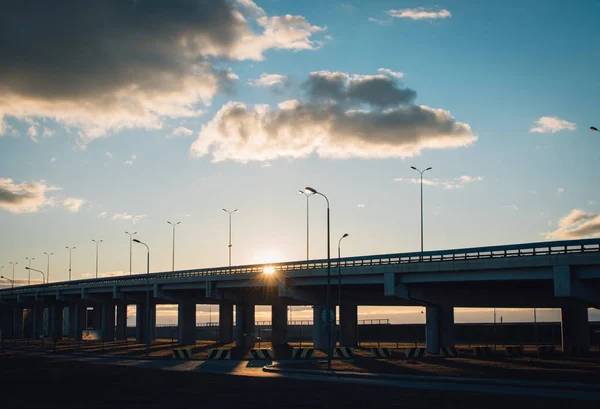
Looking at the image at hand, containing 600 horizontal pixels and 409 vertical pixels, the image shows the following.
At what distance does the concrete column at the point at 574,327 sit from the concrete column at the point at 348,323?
24259mm

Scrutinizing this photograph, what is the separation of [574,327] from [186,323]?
169 ft

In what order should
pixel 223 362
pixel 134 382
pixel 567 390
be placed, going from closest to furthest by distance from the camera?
pixel 567 390, pixel 134 382, pixel 223 362

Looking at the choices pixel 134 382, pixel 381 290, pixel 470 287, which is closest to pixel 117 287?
pixel 381 290

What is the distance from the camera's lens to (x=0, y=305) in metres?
169

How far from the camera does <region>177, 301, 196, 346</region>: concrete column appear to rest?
3839 inches

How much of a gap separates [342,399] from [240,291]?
62.7m

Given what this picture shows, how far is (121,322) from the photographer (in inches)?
5226

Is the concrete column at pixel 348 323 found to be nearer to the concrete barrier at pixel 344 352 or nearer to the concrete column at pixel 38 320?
the concrete barrier at pixel 344 352

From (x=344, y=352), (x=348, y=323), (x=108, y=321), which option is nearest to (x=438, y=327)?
(x=344, y=352)

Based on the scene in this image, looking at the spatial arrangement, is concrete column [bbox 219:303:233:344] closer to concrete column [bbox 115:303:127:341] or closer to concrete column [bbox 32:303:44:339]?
concrete column [bbox 115:303:127:341]

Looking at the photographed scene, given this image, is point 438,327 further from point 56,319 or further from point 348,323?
point 56,319

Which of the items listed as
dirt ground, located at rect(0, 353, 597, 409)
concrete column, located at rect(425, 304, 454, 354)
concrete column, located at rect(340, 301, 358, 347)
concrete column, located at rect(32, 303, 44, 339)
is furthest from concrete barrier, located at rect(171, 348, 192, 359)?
concrete column, located at rect(32, 303, 44, 339)

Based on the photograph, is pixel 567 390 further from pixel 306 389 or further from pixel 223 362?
pixel 223 362

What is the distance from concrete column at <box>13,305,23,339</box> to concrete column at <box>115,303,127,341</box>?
141ft
